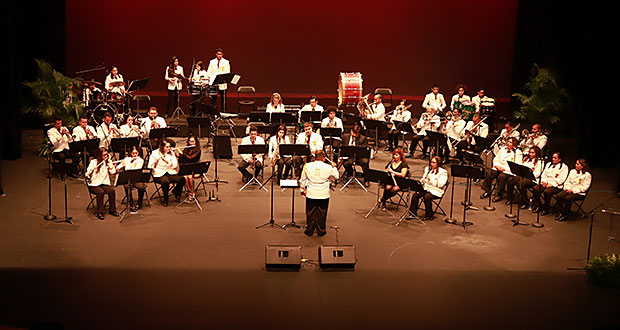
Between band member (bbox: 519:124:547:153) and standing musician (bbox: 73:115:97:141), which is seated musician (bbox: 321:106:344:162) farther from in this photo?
standing musician (bbox: 73:115:97:141)

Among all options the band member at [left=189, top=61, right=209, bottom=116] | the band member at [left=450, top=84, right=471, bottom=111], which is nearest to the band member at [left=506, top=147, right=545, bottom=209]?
the band member at [left=450, top=84, right=471, bottom=111]

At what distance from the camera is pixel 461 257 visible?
10.9 m

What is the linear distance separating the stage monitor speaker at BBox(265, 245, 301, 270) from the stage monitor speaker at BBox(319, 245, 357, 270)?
1.25ft

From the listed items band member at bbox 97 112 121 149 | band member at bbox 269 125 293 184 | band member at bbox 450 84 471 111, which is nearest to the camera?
band member at bbox 269 125 293 184

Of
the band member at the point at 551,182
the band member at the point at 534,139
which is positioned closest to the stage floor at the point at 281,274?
the band member at the point at 551,182

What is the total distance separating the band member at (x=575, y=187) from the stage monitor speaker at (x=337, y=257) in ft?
15.9

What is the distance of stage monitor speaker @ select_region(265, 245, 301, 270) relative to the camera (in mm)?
10168

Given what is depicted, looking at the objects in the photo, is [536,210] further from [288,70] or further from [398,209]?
[288,70]

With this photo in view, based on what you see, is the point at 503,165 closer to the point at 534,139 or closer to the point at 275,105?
the point at 534,139

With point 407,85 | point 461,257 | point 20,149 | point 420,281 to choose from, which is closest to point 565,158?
point 407,85

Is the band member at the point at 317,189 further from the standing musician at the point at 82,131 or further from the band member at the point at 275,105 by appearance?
the standing musician at the point at 82,131

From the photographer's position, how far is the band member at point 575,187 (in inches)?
501

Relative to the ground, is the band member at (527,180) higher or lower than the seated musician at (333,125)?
lower
